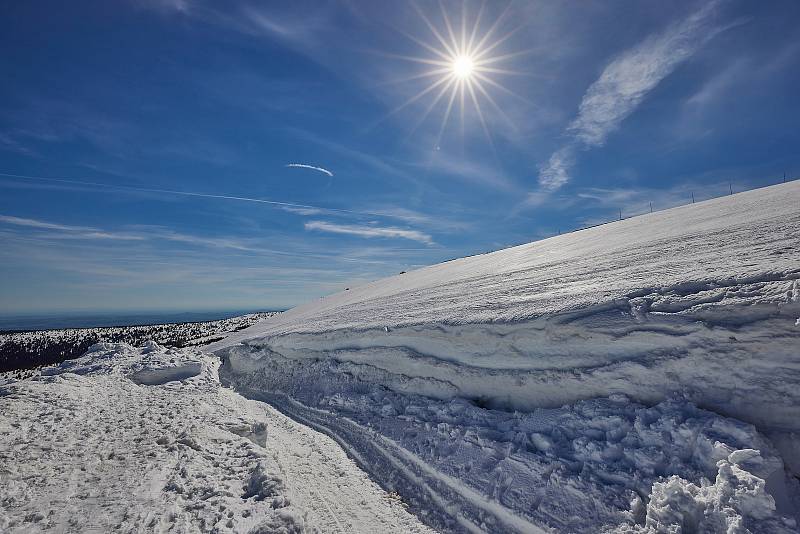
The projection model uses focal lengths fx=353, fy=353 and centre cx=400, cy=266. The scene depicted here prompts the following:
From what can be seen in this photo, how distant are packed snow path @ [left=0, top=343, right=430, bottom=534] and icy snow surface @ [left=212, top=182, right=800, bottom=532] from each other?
72 centimetres

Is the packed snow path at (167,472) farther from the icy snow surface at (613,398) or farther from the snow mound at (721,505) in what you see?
the snow mound at (721,505)

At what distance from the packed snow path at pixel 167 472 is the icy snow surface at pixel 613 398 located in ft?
2.36

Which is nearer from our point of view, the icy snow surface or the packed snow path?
the icy snow surface

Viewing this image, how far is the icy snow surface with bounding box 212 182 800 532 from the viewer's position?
355 centimetres

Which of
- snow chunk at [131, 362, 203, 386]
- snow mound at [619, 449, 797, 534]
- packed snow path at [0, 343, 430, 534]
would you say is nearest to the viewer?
snow mound at [619, 449, 797, 534]

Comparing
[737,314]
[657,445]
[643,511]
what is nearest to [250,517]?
[643,511]

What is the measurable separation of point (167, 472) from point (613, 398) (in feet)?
20.2

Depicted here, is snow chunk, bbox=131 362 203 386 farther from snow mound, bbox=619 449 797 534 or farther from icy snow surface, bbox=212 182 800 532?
snow mound, bbox=619 449 797 534

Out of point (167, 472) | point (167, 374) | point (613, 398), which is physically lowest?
point (167, 472)

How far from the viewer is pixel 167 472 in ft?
15.7

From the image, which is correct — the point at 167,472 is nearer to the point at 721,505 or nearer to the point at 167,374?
the point at 721,505

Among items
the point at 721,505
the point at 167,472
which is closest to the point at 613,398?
the point at 721,505

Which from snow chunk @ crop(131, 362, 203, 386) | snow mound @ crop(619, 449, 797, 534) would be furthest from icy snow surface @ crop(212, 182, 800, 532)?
snow chunk @ crop(131, 362, 203, 386)

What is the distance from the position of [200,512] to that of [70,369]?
12037mm
